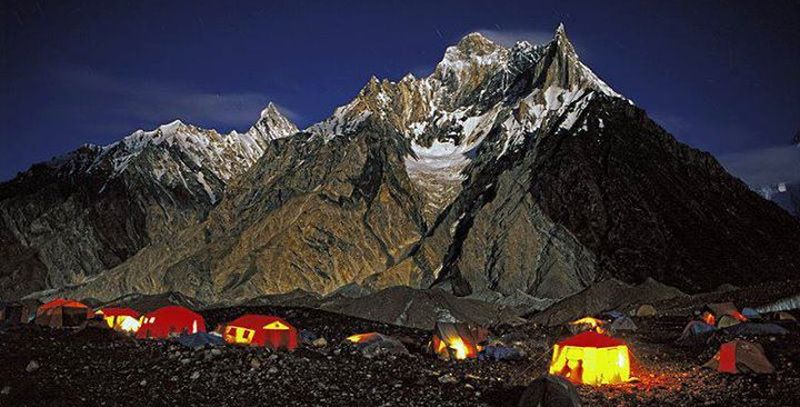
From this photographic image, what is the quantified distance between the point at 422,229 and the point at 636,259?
202 ft

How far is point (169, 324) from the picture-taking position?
36531 mm

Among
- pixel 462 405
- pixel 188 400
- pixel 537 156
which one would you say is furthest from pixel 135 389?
pixel 537 156

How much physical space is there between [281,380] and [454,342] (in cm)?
1686

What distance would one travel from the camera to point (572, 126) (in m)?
143

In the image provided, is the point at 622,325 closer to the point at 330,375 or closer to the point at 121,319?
the point at 121,319

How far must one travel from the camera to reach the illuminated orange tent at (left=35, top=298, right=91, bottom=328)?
4381 centimetres

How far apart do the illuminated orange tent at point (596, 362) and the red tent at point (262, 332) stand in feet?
43.9

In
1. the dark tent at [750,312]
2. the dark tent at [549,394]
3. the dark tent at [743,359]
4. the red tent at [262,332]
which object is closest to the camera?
the dark tent at [549,394]

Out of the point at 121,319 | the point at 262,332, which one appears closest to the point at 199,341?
the point at 262,332

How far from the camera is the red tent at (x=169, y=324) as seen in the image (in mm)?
36312

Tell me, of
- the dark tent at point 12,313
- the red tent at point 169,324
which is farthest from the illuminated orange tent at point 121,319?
the red tent at point 169,324

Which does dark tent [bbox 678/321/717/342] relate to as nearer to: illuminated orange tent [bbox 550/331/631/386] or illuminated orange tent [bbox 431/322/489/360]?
illuminated orange tent [bbox 431/322/489/360]

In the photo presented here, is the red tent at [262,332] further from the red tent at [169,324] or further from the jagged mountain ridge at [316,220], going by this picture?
the jagged mountain ridge at [316,220]

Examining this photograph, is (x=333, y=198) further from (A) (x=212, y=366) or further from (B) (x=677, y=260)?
(A) (x=212, y=366)
